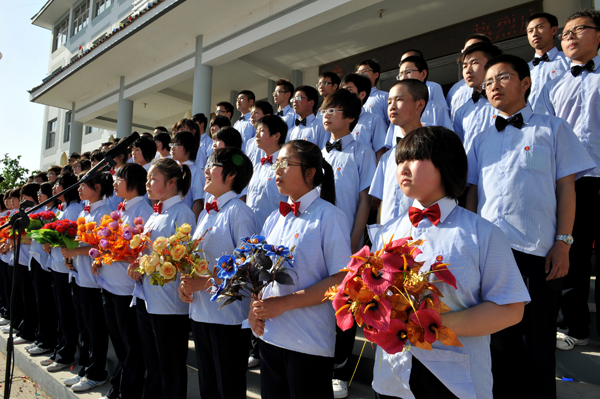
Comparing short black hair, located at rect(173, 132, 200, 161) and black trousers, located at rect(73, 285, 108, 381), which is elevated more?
short black hair, located at rect(173, 132, 200, 161)

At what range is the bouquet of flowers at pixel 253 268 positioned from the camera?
6.64 feet

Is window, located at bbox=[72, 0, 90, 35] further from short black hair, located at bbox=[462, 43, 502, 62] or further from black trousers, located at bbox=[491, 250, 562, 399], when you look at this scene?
black trousers, located at bbox=[491, 250, 562, 399]

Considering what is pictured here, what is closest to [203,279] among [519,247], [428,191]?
[428,191]

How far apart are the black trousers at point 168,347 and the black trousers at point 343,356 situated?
45.9 inches

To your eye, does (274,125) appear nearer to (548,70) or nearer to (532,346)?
(548,70)

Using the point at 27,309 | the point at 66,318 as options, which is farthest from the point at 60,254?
the point at 27,309

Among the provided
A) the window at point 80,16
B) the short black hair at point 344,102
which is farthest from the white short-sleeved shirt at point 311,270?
the window at point 80,16

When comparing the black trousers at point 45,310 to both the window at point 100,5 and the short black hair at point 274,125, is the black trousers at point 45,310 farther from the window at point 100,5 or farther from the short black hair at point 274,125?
the window at point 100,5

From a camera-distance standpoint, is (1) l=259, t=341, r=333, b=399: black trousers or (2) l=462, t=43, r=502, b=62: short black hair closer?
(1) l=259, t=341, r=333, b=399: black trousers

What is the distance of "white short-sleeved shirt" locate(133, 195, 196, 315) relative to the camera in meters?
3.10

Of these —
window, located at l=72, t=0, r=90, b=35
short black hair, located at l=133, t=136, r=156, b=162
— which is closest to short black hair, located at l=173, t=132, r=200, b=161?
short black hair, located at l=133, t=136, r=156, b=162

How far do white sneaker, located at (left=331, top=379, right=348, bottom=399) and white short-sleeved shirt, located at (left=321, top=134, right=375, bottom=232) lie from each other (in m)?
1.17

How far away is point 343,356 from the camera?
117 inches

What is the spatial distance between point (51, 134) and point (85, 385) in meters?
22.6
